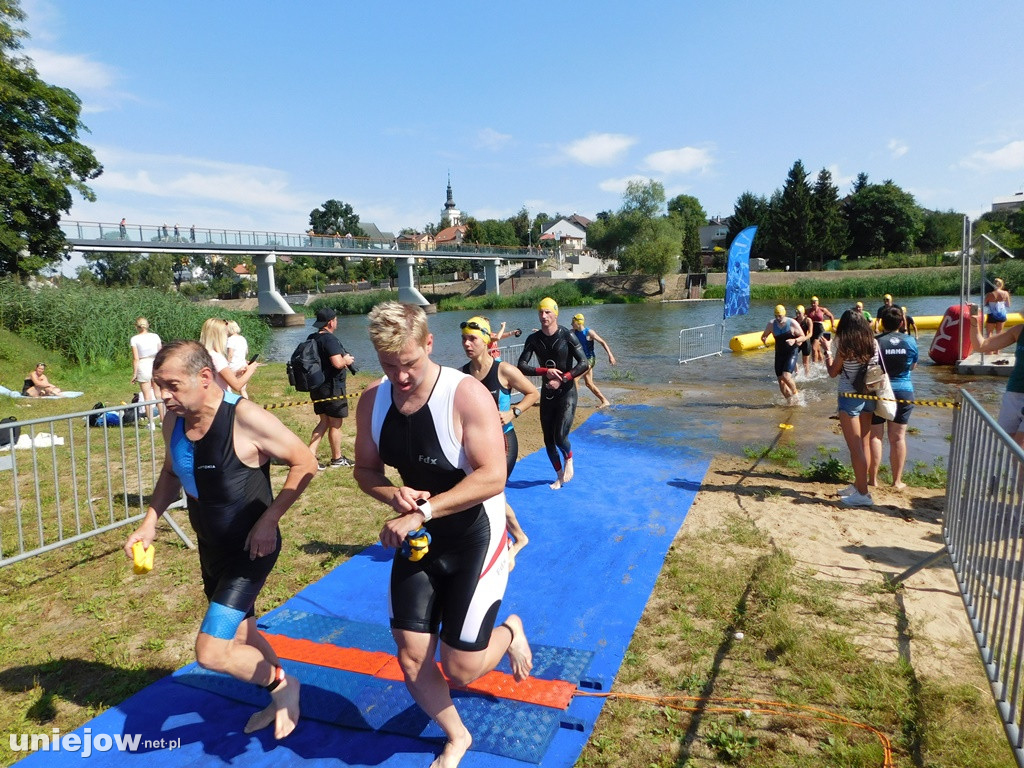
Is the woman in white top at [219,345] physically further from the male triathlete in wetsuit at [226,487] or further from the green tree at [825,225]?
the green tree at [825,225]

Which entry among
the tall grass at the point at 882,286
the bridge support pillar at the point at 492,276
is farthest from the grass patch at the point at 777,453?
the bridge support pillar at the point at 492,276

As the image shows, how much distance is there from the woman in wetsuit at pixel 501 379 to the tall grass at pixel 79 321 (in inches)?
687

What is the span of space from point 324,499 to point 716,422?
6.64 metres

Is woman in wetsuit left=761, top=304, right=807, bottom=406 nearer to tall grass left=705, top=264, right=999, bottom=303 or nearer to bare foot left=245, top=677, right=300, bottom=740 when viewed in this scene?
bare foot left=245, top=677, right=300, bottom=740

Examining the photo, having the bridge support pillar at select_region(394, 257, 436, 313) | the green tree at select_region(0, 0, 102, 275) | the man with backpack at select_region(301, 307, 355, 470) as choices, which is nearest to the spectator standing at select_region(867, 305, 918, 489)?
the man with backpack at select_region(301, 307, 355, 470)

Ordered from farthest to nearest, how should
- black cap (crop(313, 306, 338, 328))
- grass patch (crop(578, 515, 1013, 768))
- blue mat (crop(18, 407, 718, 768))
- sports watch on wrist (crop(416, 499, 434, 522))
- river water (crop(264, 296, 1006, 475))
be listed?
1. river water (crop(264, 296, 1006, 475))
2. black cap (crop(313, 306, 338, 328))
3. blue mat (crop(18, 407, 718, 768))
4. grass patch (crop(578, 515, 1013, 768))
5. sports watch on wrist (crop(416, 499, 434, 522))

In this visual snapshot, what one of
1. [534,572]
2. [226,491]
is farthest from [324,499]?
[226,491]

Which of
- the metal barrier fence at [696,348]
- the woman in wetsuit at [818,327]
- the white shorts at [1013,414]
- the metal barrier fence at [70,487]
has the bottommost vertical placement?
the metal barrier fence at [70,487]

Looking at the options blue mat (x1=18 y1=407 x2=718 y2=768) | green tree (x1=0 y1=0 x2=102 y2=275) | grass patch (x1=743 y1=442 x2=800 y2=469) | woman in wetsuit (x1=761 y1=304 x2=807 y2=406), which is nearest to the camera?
blue mat (x1=18 y1=407 x2=718 y2=768)

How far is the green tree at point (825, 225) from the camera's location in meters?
68.1

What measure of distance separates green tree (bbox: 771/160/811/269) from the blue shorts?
6968 centimetres

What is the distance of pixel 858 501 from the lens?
619cm

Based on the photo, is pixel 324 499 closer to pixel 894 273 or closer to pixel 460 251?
pixel 894 273

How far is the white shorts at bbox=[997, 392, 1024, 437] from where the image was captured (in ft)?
16.1
